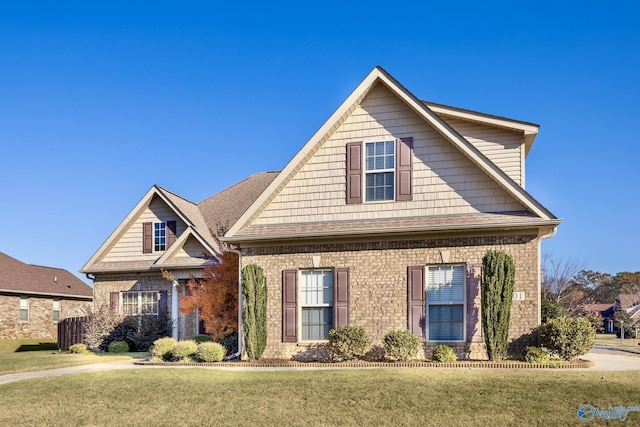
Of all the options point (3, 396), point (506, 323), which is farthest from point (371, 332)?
point (3, 396)

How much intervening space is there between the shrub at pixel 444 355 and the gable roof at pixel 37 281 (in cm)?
2661

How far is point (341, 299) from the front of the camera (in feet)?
56.0

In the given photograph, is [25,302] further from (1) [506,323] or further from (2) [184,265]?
(1) [506,323]

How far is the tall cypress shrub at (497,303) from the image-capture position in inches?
611

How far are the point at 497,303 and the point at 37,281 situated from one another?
30750 millimetres

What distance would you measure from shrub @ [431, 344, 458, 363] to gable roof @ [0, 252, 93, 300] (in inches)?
1048

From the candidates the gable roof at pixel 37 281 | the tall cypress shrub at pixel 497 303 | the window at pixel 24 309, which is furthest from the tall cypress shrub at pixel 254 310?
the window at pixel 24 309

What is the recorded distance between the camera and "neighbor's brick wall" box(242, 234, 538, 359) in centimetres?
1587

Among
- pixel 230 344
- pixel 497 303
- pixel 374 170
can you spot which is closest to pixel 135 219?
pixel 230 344

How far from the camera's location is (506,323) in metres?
15.5

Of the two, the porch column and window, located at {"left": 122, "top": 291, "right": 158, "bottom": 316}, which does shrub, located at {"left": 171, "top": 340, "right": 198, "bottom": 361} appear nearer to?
the porch column

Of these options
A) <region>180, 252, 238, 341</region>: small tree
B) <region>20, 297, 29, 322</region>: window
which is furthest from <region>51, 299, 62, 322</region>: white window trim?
<region>180, 252, 238, 341</region>: small tree

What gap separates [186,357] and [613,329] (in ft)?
229

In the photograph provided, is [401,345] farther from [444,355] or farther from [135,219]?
[135,219]
